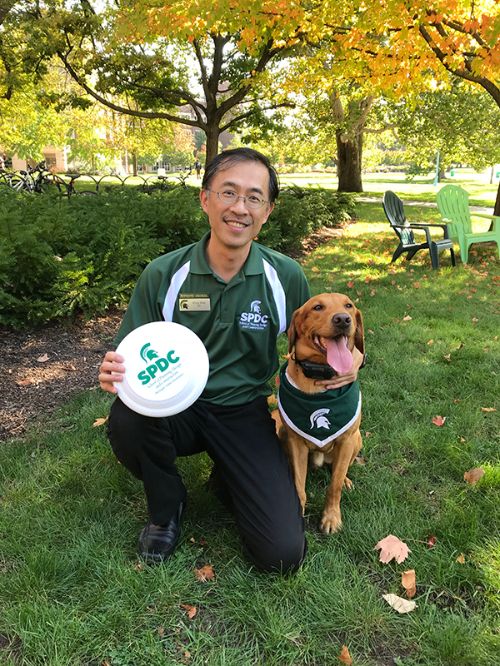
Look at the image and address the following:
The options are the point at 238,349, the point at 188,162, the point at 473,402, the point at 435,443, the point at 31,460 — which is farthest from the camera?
the point at 188,162

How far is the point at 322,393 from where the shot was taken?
2623 mm

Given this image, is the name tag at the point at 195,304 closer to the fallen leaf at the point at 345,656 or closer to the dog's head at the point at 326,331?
the dog's head at the point at 326,331

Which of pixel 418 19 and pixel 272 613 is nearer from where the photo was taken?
pixel 272 613

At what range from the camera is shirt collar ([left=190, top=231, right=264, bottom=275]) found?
2.64 metres

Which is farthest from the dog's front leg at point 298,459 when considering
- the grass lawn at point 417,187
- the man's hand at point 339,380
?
the grass lawn at point 417,187

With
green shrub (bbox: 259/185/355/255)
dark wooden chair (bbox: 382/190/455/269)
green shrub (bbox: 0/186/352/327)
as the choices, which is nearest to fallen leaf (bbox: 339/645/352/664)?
green shrub (bbox: 0/186/352/327)

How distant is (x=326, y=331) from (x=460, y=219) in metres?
8.24

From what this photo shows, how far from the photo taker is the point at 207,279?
2.66m

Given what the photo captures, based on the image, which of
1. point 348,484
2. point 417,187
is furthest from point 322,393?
point 417,187

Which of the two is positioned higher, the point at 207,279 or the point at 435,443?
the point at 207,279

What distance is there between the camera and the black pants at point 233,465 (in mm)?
2352

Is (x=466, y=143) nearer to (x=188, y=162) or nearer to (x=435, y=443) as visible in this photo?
(x=435, y=443)

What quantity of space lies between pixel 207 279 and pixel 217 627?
1650 mm

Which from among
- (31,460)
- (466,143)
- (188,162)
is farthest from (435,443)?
(188,162)
